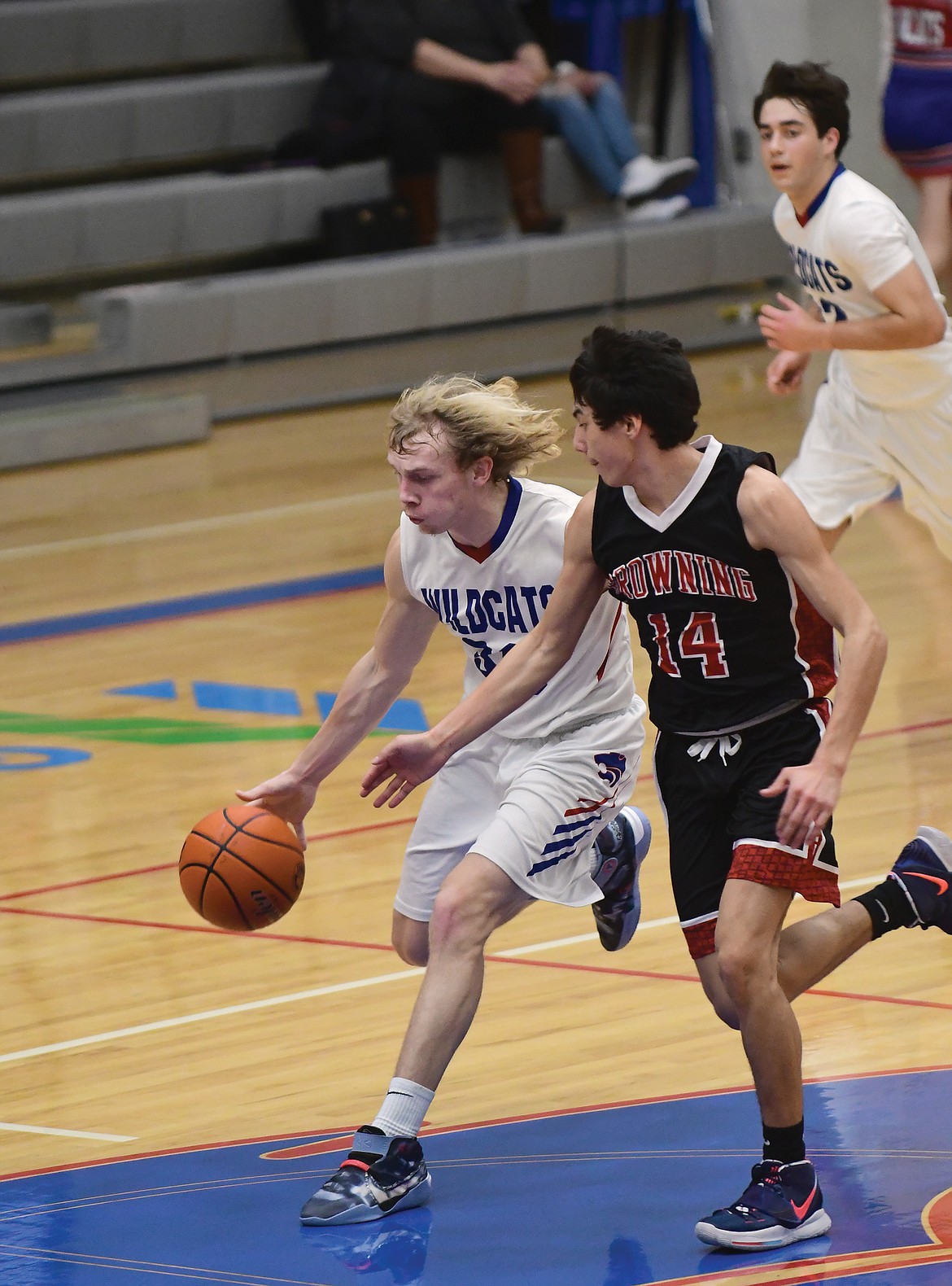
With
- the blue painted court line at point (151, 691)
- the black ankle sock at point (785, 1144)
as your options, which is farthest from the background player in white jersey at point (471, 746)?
the blue painted court line at point (151, 691)

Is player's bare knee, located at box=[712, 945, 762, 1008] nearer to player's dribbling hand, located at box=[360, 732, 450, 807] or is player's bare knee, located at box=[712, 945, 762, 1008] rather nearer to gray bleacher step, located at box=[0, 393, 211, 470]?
player's dribbling hand, located at box=[360, 732, 450, 807]

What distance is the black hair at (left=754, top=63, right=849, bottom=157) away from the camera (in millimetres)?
6578

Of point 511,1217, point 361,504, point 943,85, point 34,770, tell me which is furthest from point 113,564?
point 511,1217

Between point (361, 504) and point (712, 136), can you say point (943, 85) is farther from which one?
point (361, 504)

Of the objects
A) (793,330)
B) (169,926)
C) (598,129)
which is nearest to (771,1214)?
(169,926)

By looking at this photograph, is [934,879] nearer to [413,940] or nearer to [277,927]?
[413,940]

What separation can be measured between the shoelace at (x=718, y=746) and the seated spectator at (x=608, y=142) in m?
11.5

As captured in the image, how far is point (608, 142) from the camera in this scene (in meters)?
15.2

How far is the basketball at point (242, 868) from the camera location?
453 cm

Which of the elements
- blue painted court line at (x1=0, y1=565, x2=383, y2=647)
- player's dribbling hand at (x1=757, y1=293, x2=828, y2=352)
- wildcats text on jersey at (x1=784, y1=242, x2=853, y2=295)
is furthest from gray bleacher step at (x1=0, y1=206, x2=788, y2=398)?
player's dribbling hand at (x1=757, y1=293, x2=828, y2=352)

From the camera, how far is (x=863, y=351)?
276 inches

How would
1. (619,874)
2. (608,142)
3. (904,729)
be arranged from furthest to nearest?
(608,142) < (904,729) < (619,874)

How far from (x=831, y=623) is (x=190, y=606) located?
234 inches

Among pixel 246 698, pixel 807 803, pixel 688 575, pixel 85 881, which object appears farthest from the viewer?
pixel 246 698
